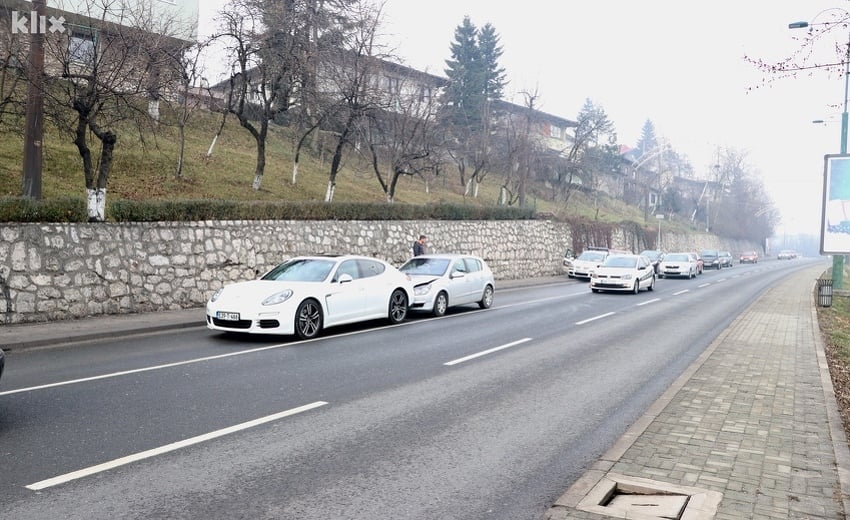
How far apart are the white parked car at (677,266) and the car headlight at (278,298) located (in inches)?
1295

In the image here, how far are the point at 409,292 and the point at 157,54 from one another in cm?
942

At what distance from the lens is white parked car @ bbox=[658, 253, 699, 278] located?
40.0 m

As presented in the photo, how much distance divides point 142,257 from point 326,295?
5.29m

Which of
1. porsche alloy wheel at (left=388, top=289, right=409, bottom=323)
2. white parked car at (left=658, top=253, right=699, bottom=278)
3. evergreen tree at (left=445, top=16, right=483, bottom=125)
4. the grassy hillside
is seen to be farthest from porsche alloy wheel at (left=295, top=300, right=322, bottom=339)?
evergreen tree at (left=445, top=16, right=483, bottom=125)

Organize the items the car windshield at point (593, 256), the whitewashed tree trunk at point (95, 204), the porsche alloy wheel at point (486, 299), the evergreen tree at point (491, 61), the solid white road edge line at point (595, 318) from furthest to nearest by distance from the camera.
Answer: the evergreen tree at point (491, 61) → the car windshield at point (593, 256) → the porsche alloy wheel at point (486, 299) → the solid white road edge line at point (595, 318) → the whitewashed tree trunk at point (95, 204)

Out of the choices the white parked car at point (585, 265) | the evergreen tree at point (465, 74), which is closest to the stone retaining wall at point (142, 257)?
the white parked car at point (585, 265)

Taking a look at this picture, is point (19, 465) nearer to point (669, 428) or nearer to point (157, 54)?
point (669, 428)

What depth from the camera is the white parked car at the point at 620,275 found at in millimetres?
25312

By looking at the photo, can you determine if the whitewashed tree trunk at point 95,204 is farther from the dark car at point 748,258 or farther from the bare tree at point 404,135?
the dark car at point 748,258

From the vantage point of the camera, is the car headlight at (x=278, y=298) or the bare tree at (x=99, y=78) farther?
the bare tree at (x=99, y=78)

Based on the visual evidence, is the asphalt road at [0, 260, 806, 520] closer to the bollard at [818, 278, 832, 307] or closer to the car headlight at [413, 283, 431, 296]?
the car headlight at [413, 283, 431, 296]

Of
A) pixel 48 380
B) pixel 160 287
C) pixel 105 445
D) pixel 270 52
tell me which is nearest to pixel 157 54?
pixel 160 287
